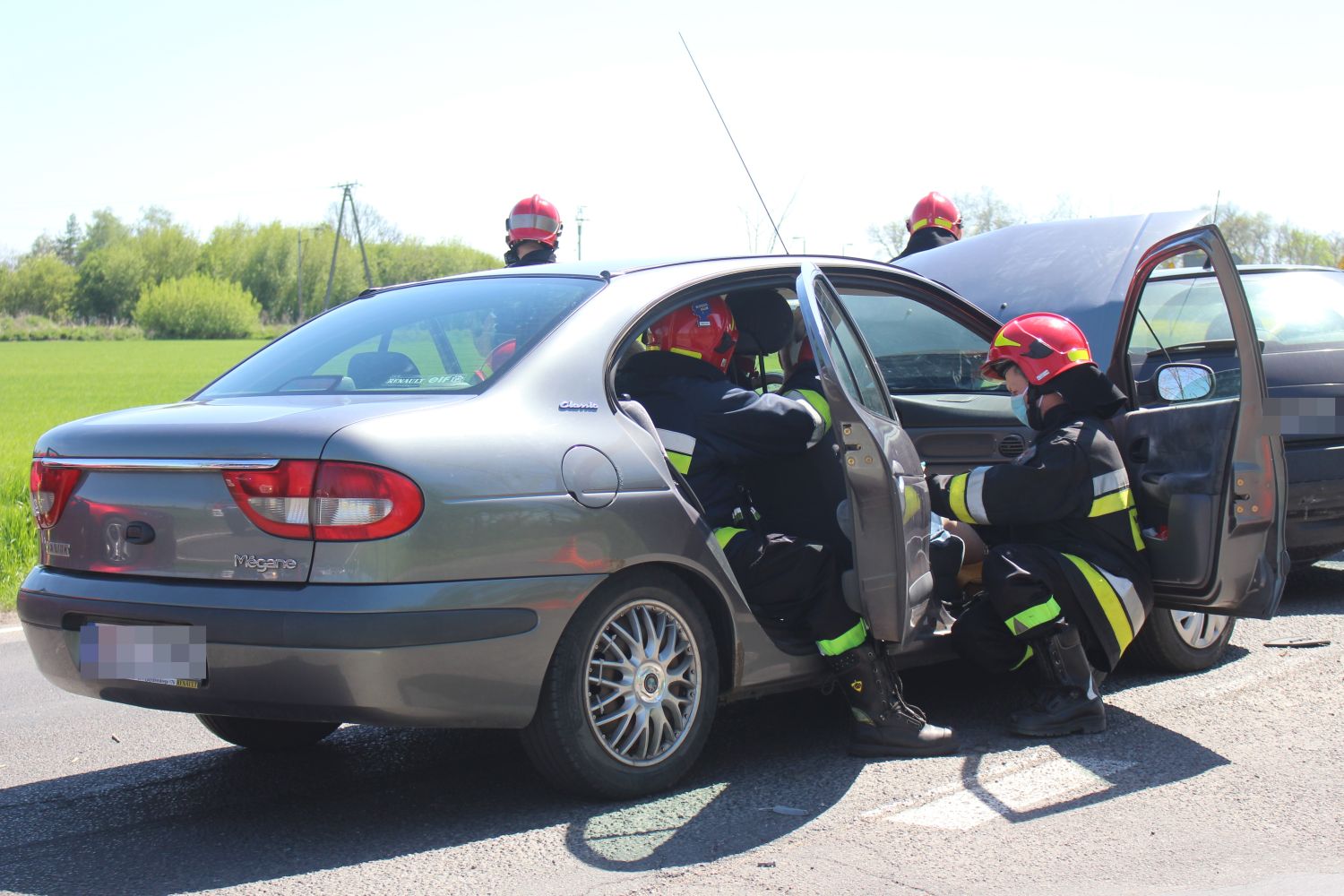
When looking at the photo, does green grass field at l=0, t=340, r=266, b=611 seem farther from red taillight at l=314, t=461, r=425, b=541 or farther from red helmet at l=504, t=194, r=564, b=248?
red taillight at l=314, t=461, r=425, b=541

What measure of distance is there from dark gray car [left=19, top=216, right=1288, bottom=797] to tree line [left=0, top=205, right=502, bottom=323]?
97257 mm

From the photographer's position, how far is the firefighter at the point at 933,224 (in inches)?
337

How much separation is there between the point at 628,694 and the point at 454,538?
2.47ft

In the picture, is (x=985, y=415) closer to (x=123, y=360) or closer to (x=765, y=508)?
(x=765, y=508)

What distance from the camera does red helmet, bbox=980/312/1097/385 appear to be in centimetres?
485

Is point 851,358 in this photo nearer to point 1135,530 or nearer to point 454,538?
point 1135,530

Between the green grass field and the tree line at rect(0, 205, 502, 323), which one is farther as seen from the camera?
the tree line at rect(0, 205, 502, 323)

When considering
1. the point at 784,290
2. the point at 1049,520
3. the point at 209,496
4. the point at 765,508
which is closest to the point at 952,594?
the point at 1049,520

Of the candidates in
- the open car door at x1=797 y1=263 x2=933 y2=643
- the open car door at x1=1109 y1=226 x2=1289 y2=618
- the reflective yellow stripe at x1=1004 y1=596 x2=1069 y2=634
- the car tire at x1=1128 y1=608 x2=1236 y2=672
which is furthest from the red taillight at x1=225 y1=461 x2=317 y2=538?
the car tire at x1=1128 y1=608 x2=1236 y2=672

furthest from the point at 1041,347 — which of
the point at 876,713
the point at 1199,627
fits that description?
the point at 1199,627

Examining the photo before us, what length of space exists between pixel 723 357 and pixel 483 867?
1933mm

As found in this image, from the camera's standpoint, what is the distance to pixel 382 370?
164 inches

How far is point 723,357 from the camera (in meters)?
4.68

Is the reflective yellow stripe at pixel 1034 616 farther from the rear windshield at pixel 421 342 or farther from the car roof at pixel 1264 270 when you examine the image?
the car roof at pixel 1264 270
